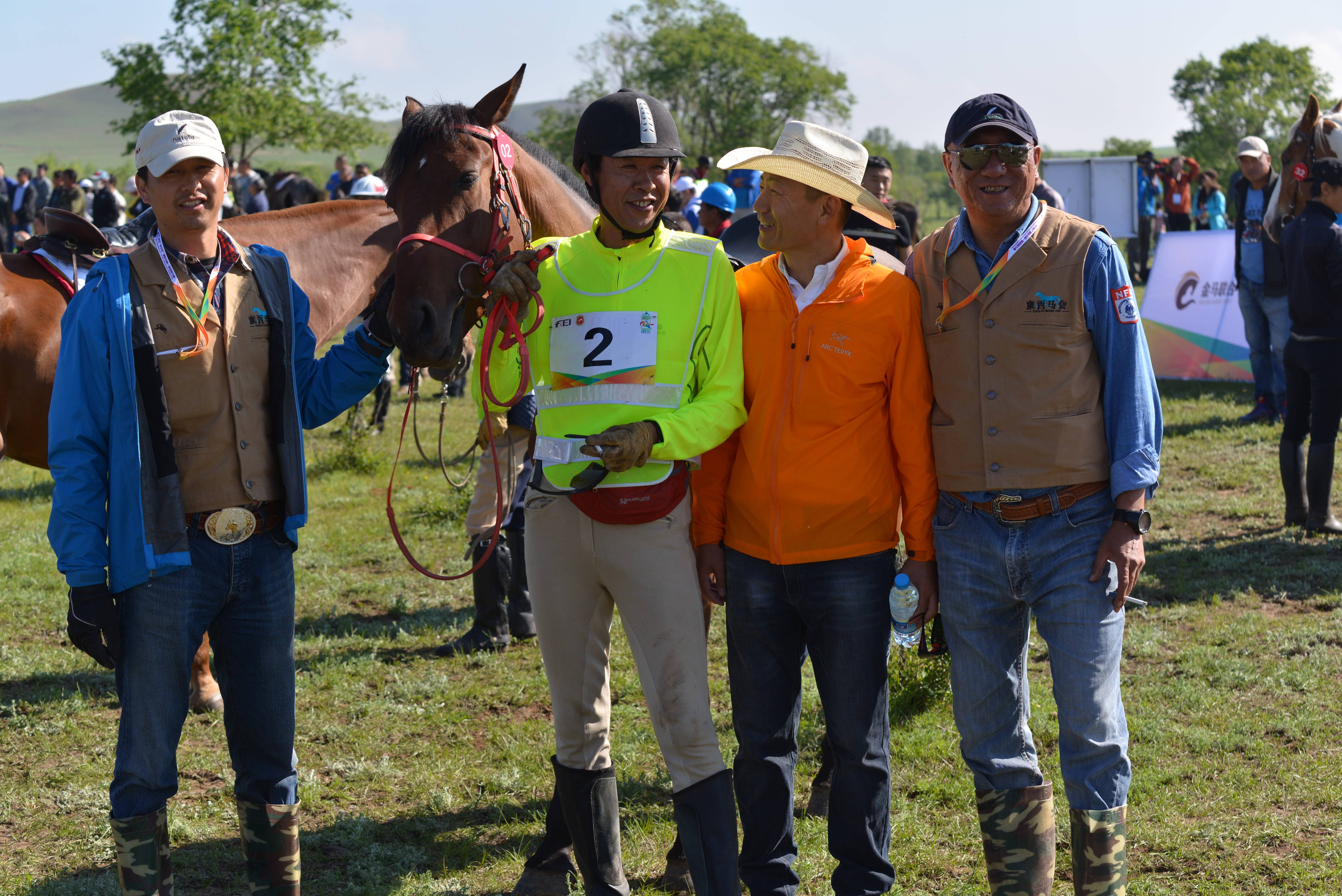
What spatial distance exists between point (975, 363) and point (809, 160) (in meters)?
0.70

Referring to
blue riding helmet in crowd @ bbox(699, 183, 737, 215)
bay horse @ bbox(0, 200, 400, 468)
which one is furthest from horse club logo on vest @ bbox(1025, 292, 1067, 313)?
blue riding helmet in crowd @ bbox(699, 183, 737, 215)

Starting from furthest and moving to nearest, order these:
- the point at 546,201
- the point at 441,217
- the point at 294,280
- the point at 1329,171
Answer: the point at 1329,171 → the point at 294,280 → the point at 546,201 → the point at 441,217

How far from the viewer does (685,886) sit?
347cm

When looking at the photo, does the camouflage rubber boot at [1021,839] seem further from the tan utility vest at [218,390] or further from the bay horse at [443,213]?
the tan utility vest at [218,390]

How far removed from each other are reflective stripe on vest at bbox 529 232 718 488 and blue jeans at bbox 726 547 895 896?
0.48 meters

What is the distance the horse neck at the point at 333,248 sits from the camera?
5.74 m

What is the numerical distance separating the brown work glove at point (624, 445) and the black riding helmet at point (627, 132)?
1.82 ft

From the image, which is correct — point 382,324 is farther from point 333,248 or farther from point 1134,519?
point 333,248

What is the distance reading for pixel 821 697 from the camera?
2941 mm

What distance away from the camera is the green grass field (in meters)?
3.63

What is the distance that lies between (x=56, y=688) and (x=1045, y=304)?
501 cm

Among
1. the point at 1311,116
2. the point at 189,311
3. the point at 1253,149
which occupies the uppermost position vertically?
the point at 1253,149

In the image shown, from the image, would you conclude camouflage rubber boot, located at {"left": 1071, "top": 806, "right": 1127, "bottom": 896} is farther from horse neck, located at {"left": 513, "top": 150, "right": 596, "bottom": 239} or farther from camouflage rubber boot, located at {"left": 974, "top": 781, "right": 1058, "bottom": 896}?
horse neck, located at {"left": 513, "top": 150, "right": 596, "bottom": 239}

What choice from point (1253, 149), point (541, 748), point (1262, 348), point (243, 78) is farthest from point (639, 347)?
point (243, 78)
